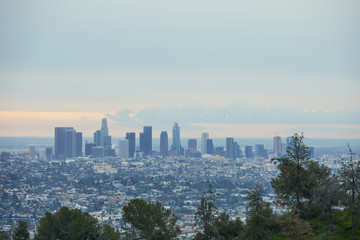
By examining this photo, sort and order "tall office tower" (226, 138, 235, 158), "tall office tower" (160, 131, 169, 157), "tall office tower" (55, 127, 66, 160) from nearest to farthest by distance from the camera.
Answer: "tall office tower" (55, 127, 66, 160) < "tall office tower" (226, 138, 235, 158) < "tall office tower" (160, 131, 169, 157)

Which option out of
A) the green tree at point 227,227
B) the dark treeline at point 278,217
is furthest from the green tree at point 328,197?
the green tree at point 227,227

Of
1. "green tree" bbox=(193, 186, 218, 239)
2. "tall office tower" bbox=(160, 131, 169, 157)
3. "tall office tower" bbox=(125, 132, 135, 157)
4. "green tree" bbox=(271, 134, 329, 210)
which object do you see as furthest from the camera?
"tall office tower" bbox=(160, 131, 169, 157)

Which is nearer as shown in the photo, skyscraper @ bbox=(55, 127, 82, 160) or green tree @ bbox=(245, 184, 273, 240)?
green tree @ bbox=(245, 184, 273, 240)

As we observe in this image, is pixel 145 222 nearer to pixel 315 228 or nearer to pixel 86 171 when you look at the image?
pixel 315 228

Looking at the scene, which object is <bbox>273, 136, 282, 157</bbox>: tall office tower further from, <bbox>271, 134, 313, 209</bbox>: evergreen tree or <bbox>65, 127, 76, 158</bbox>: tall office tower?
<bbox>271, 134, 313, 209</bbox>: evergreen tree

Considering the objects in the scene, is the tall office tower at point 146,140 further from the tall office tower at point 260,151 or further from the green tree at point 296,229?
the green tree at point 296,229

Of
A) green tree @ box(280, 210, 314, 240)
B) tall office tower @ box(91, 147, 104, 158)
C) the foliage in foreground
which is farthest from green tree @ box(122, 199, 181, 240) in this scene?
tall office tower @ box(91, 147, 104, 158)

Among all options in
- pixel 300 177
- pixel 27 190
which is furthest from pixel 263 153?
pixel 300 177
